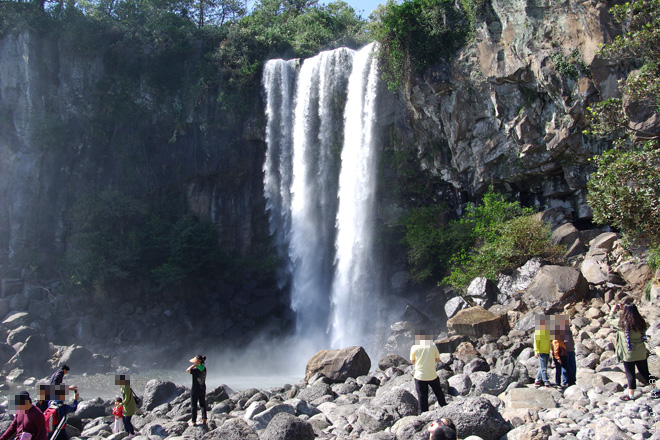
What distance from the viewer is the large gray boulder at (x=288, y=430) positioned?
703cm

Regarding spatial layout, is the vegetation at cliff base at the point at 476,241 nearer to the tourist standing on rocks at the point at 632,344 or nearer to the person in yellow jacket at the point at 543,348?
the person in yellow jacket at the point at 543,348

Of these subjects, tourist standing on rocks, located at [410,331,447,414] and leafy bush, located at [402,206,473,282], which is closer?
tourist standing on rocks, located at [410,331,447,414]

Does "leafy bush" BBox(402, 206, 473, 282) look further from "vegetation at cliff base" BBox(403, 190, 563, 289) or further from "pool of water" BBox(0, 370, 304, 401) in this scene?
"pool of water" BBox(0, 370, 304, 401)

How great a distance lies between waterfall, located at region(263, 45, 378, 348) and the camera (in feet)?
69.6

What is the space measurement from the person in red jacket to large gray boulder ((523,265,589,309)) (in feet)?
38.0

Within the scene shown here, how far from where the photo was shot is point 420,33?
1980 centimetres

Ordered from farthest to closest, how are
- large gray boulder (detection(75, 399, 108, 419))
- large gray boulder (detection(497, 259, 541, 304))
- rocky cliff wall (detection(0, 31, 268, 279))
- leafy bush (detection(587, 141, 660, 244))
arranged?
1. rocky cliff wall (detection(0, 31, 268, 279))
2. large gray boulder (detection(497, 259, 541, 304))
3. large gray boulder (detection(75, 399, 108, 419))
4. leafy bush (detection(587, 141, 660, 244))

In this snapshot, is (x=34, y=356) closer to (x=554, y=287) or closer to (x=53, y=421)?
(x=53, y=421)

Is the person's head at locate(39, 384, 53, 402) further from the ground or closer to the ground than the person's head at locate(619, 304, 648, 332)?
closer to the ground

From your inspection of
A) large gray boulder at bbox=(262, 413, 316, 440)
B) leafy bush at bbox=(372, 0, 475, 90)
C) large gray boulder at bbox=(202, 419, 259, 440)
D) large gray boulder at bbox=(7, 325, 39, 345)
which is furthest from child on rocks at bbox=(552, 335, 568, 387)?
large gray boulder at bbox=(7, 325, 39, 345)

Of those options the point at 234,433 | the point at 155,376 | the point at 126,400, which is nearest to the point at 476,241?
the point at 155,376

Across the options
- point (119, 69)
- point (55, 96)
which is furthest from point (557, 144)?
point (55, 96)

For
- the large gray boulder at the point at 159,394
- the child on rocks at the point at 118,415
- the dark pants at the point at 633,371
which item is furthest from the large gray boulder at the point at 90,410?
the dark pants at the point at 633,371

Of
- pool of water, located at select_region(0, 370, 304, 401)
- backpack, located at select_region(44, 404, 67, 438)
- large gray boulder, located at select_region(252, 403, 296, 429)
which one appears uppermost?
backpack, located at select_region(44, 404, 67, 438)
